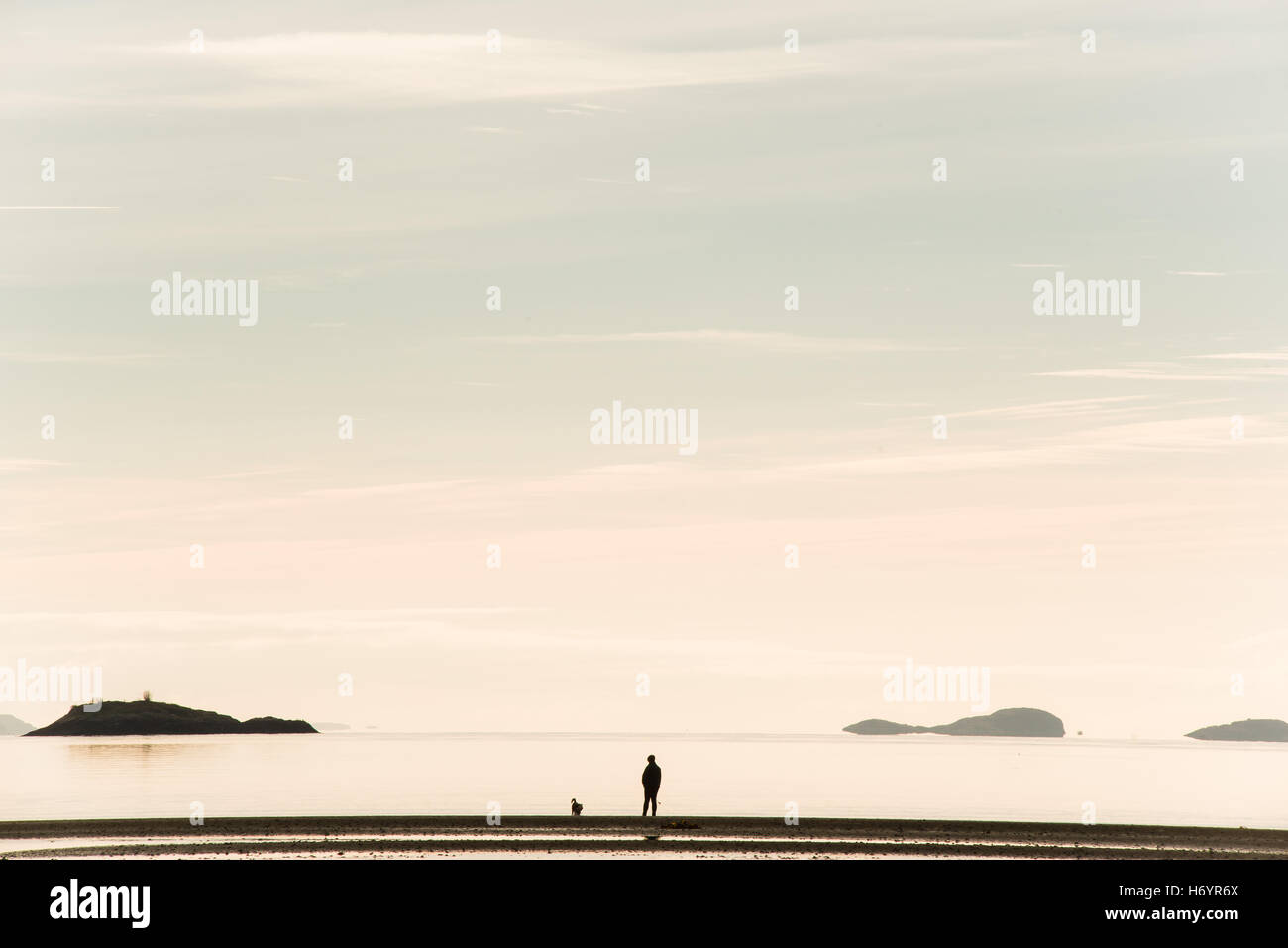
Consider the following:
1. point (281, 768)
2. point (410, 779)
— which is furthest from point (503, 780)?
point (281, 768)

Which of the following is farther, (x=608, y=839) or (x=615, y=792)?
(x=615, y=792)

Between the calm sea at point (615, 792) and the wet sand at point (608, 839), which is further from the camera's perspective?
the calm sea at point (615, 792)

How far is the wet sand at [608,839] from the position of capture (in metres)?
41.5

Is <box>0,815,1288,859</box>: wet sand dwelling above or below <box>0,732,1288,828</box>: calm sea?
above

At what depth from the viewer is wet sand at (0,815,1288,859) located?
4150 cm

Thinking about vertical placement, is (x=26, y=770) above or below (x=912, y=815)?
below

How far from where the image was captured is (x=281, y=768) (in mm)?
140250

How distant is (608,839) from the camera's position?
4584 cm

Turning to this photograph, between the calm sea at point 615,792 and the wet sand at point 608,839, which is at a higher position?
the wet sand at point 608,839

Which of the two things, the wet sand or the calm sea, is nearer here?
the wet sand
